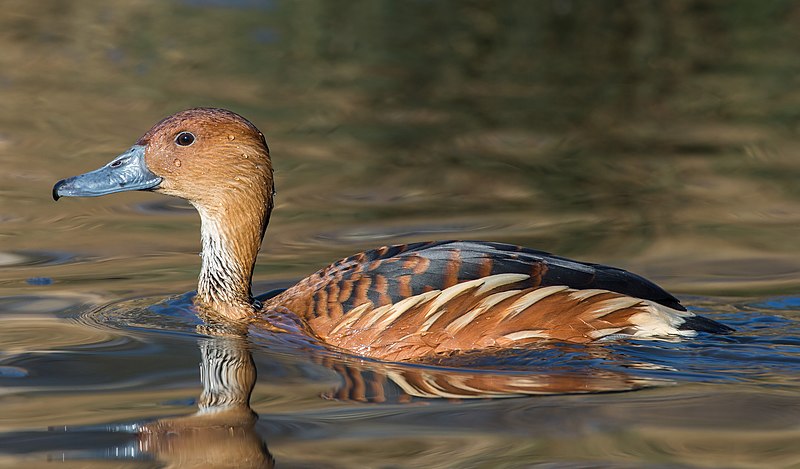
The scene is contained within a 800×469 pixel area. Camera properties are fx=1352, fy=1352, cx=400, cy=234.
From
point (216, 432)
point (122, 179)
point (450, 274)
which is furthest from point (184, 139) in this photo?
point (216, 432)

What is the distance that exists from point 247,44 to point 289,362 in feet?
32.6

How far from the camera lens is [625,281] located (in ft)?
25.7

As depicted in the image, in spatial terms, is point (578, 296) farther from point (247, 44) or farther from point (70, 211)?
point (247, 44)

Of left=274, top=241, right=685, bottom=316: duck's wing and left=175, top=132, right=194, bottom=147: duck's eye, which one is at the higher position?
left=175, top=132, right=194, bottom=147: duck's eye

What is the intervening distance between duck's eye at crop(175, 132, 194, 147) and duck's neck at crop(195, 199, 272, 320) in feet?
1.42

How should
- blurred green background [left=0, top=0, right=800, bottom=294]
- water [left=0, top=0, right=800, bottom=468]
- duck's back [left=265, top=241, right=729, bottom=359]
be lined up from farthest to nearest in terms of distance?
blurred green background [left=0, top=0, right=800, bottom=294], duck's back [left=265, top=241, right=729, bottom=359], water [left=0, top=0, right=800, bottom=468]

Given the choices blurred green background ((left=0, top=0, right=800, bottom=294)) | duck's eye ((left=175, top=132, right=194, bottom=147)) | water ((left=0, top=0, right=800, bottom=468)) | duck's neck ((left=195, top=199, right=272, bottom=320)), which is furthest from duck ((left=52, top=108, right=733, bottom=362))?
blurred green background ((left=0, top=0, right=800, bottom=294))

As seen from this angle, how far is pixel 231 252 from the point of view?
28.4 ft

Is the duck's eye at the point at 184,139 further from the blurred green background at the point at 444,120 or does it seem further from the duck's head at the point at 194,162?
the blurred green background at the point at 444,120

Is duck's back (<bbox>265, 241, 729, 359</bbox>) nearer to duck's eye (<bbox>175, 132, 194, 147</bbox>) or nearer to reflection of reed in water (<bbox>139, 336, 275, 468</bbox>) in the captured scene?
reflection of reed in water (<bbox>139, 336, 275, 468</bbox>)

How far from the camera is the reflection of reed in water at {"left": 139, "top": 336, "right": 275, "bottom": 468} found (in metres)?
6.08

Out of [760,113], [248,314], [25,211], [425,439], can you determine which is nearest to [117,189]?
[248,314]

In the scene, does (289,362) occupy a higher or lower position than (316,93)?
lower

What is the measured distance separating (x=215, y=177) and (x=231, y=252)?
493 millimetres
